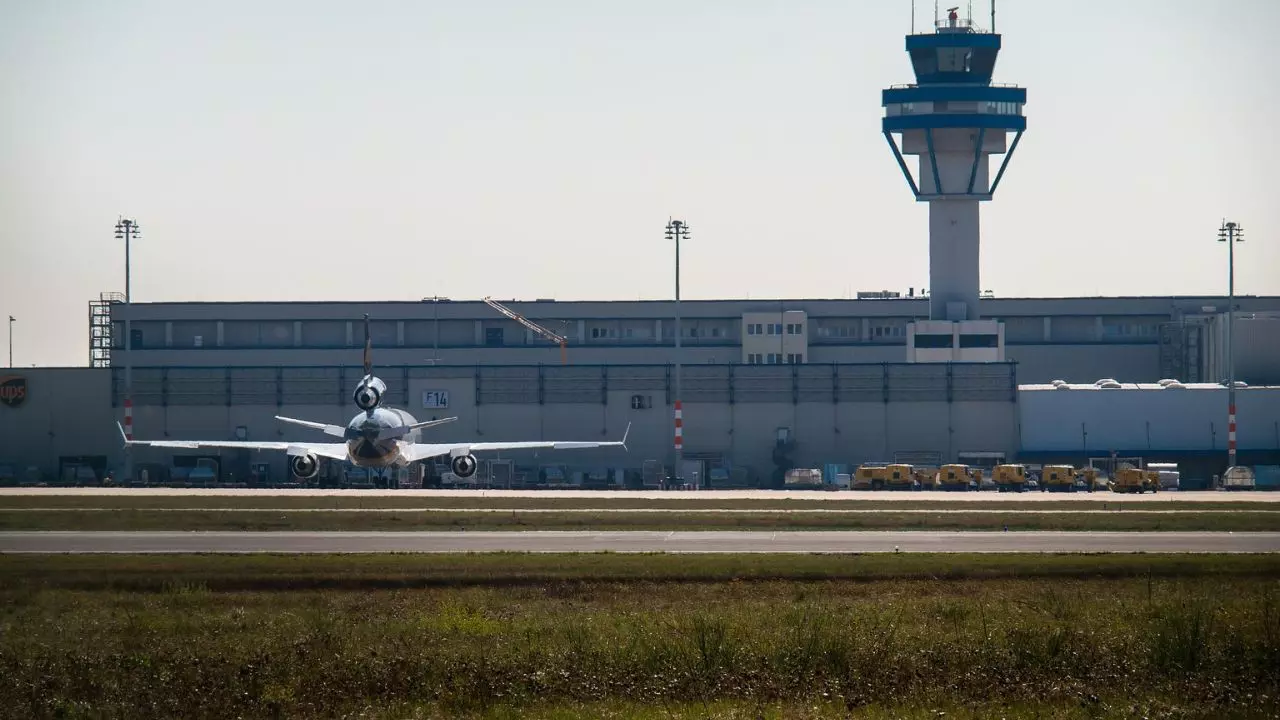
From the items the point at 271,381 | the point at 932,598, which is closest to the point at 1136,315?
the point at 271,381

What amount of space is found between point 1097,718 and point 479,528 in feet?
139

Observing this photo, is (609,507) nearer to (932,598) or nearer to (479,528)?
(479,528)

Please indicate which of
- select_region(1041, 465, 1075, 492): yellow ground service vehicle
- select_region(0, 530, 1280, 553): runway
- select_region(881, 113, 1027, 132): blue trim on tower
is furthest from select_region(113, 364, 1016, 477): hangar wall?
select_region(0, 530, 1280, 553): runway

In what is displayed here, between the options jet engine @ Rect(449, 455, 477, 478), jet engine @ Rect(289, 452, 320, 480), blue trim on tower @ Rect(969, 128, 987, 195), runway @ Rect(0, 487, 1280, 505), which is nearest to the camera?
runway @ Rect(0, 487, 1280, 505)

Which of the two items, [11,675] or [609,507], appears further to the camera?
[609,507]

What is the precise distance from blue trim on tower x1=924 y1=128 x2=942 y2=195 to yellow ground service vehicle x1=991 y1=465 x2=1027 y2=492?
53042 millimetres

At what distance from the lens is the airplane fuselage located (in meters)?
91.2

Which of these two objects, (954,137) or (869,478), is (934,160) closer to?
(954,137)

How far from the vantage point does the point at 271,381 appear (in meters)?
126

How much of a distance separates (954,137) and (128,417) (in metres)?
87.0

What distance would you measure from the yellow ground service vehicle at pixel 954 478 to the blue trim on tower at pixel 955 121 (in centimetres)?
5481

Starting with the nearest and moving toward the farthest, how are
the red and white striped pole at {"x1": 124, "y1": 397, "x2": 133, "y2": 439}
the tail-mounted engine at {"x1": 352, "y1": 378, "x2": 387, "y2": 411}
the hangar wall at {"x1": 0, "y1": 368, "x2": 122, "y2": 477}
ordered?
the tail-mounted engine at {"x1": 352, "y1": 378, "x2": 387, "y2": 411} < the red and white striped pole at {"x1": 124, "y1": 397, "x2": 133, "y2": 439} < the hangar wall at {"x1": 0, "y1": 368, "x2": 122, "y2": 477}

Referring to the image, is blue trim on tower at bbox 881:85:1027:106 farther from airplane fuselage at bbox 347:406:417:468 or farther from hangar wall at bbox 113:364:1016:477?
airplane fuselage at bbox 347:406:417:468

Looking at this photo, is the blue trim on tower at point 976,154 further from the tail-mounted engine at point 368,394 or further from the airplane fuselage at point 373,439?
the tail-mounted engine at point 368,394
